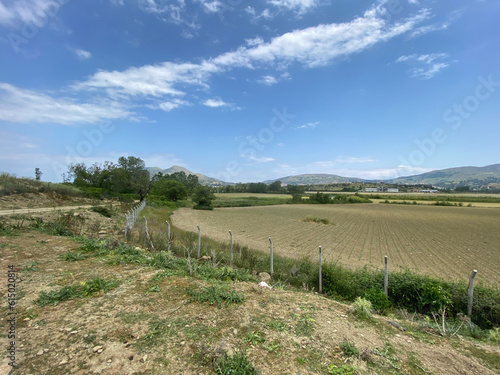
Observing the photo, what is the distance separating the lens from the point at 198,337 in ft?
11.9

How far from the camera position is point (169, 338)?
11.8 feet

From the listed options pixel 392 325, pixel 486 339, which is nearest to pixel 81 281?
pixel 392 325

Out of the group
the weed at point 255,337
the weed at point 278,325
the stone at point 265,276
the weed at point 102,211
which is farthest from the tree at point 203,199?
the weed at point 255,337

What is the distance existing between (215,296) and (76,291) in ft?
10.4

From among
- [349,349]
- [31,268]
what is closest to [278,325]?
[349,349]

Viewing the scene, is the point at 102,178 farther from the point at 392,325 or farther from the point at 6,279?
the point at 392,325

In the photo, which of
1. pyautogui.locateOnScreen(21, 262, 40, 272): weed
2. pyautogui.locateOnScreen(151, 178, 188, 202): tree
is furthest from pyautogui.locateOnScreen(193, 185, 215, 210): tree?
pyautogui.locateOnScreen(21, 262, 40, 272): weed

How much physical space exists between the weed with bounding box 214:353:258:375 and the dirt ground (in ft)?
0.48

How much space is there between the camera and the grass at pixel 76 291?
4679 mm

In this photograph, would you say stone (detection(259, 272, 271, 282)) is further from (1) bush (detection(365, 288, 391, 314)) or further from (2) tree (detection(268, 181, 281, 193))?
(2) tree (detection(268, 181, 281, 193))

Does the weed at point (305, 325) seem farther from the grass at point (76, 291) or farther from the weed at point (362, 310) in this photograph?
the grass at point (76, 291)

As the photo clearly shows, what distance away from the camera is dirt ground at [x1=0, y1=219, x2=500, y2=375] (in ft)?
10.1

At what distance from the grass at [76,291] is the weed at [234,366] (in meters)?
3.65

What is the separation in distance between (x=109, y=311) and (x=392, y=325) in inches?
217
